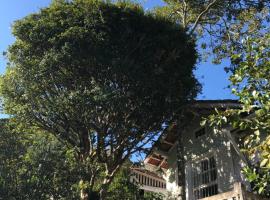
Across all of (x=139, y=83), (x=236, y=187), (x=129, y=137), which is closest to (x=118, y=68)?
(x=139, y=83)

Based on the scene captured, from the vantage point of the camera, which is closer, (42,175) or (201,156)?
(42,175)

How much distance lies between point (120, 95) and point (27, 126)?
5.19 m

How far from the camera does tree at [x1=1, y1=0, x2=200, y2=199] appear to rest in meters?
16.1

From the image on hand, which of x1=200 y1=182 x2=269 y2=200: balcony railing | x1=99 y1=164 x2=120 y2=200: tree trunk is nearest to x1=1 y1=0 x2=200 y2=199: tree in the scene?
x1=99 y1=164 x2=120 y2=200: tree trunk

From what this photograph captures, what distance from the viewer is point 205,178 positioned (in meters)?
18.4

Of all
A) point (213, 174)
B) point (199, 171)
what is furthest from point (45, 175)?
point (213, 174)

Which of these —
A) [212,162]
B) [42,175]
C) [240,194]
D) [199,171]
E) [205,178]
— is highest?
[212,162]

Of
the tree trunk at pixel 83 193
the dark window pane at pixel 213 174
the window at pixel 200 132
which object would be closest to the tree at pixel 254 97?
the tree trunk at pixel 83 193

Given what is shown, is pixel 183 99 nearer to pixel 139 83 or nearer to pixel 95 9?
pixel 139 83

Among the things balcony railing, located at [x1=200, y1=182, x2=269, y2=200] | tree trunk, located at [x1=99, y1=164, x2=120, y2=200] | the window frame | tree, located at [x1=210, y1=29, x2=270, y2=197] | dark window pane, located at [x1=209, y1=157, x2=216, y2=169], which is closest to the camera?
tree, located at [x1=210, y1=29, x2=270, y2=197]

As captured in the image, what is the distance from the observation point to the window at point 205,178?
58.2 ft

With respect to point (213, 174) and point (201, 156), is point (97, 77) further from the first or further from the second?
point (213, 174)

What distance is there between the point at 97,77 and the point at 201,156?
21.5 ft

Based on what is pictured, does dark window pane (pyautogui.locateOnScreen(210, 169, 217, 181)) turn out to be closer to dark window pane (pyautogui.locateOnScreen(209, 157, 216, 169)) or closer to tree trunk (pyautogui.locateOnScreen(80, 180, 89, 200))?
dark window pane (pyautogui.locateOnScreen(209, 157, 216, 169))
